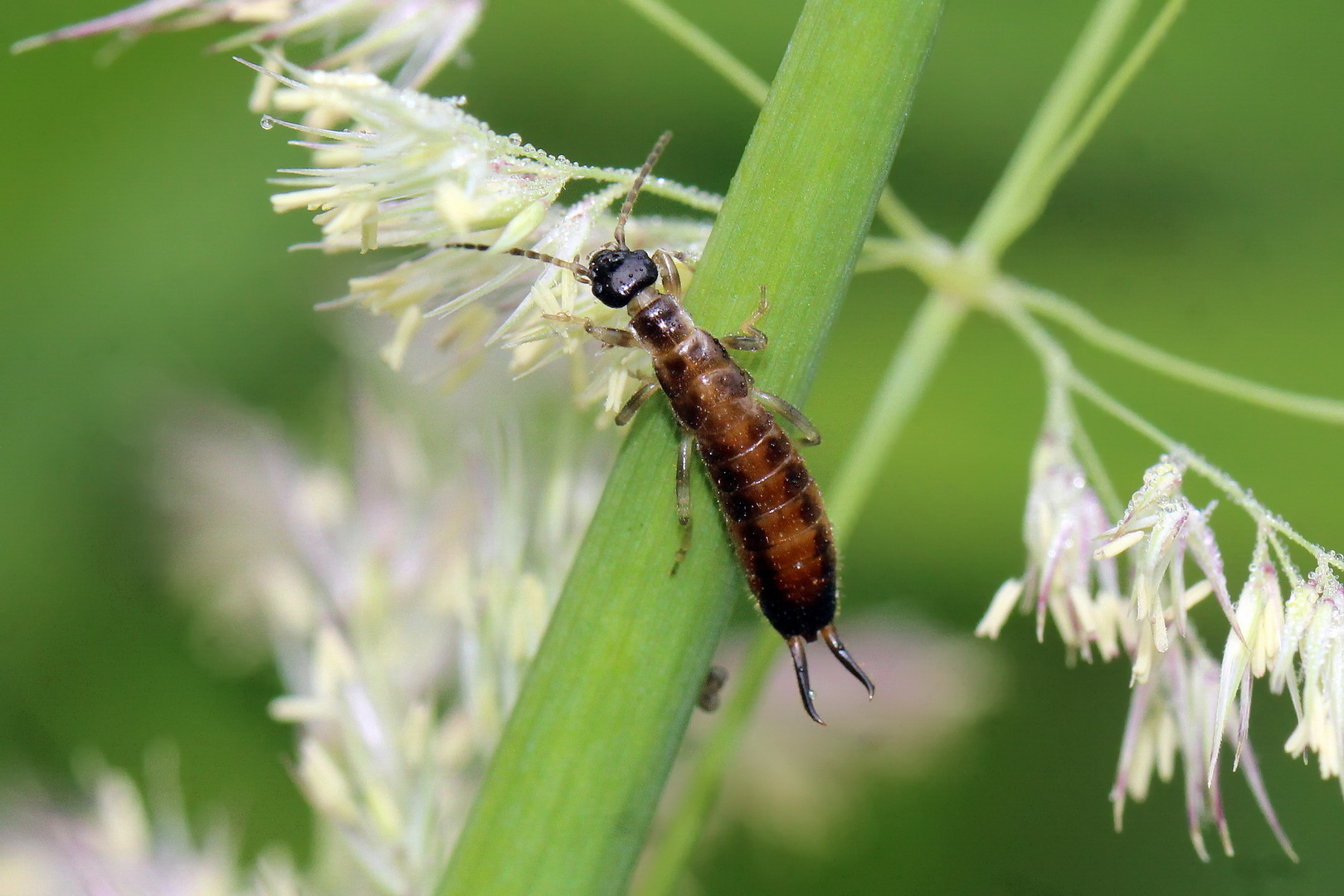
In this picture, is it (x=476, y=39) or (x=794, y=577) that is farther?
(x=476, y=39)

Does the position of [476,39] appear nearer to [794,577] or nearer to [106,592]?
[106,592]

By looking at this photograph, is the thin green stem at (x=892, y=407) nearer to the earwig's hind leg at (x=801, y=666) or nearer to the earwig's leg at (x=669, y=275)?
the earwig's hind leg at (x=801, y=666)

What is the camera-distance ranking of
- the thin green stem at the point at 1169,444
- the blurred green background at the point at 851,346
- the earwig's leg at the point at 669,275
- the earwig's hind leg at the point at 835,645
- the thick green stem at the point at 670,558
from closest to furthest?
the thick green stem at the point at 670,558
the thin green stem at the point at 1169,444
the earwig's leg at the point at 669,275
the earwig's hind leg at the point at 835,645
the blurred green background at the point at 851,346

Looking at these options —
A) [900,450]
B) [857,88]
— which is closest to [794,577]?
[857,88]

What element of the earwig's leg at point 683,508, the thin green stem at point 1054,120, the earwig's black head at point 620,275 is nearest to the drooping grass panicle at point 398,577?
the earwig's black head at point 620,275

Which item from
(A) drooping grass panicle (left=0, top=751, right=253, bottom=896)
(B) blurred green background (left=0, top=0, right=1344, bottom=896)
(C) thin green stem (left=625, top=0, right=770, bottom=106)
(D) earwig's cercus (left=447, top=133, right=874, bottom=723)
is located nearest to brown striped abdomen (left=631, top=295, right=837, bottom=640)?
(D) earwig's cercus (left=447, top=133, right=874, bottom=723)

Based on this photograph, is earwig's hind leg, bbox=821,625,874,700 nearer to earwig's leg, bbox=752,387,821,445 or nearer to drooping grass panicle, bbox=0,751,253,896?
earwig's leg, bbox=752,387,821,445
